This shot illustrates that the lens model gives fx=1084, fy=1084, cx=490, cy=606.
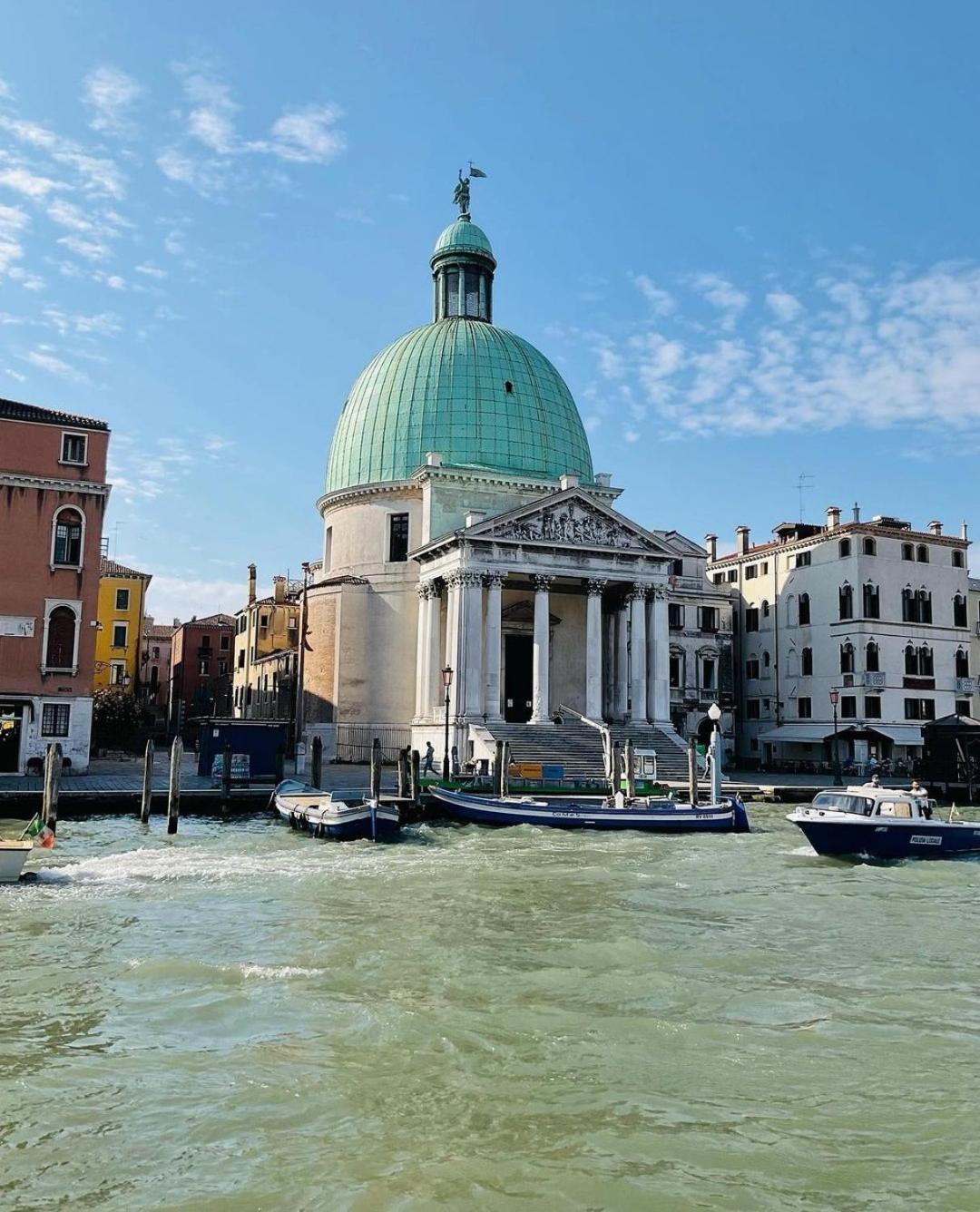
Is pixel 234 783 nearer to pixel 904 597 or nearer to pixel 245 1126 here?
pixel 245 1126

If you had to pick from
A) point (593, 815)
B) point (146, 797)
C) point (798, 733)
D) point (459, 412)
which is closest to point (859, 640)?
point (798, 733)

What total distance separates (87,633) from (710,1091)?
25.8 meters

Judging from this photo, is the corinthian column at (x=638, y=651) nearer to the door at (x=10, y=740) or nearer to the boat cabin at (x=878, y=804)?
the boat cabin at (x=878, y=804)

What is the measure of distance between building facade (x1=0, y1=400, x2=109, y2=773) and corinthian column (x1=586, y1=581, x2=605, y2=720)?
1586 cm

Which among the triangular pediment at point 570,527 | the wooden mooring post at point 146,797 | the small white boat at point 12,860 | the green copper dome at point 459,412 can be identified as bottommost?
the small white boat at point 12,860

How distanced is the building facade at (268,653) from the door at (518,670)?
451 inches

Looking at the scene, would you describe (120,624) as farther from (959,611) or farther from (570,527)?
(959,611)

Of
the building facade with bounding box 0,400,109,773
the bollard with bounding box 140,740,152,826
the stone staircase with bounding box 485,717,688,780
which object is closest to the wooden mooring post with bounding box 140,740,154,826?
the bollard with bounding box 140,740,152,826

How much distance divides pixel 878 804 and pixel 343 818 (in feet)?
35.4

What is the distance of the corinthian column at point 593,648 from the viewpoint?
1438 inches

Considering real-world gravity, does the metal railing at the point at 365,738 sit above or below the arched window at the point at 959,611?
below

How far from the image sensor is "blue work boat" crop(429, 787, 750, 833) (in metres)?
25.3

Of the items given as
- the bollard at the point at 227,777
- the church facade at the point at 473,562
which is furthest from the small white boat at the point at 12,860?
the church facade at the point at 473,562

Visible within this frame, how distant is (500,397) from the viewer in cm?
4175
